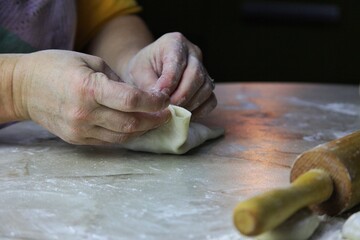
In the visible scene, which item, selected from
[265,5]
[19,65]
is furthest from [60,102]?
[265,5]

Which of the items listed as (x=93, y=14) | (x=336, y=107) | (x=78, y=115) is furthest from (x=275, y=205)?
(x=93, y=14)

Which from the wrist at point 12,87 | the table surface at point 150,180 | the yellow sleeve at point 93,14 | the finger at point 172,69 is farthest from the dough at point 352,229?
the yellow sleeve at point 93,14

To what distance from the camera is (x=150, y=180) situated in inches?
39.2

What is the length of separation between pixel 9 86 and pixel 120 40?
1.81 ft

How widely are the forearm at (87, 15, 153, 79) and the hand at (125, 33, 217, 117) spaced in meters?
0.18

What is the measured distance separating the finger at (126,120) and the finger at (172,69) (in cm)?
9

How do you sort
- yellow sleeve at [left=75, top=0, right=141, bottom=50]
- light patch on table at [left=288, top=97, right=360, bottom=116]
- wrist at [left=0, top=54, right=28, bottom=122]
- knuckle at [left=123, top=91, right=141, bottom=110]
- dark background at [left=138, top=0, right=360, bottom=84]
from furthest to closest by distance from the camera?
dark background at [left=138, top=0, right=360, bottom=84], yellow sleeve at [left=75, top=0, right=141, bottom=50], light patch on table at [left=288, top=97, right=360, bottom=116], wrist at [left=0, top=54, right=28, bottom=122], knuckle at [left=123, top=91, right=141, bottom=110]

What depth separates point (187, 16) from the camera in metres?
3.68

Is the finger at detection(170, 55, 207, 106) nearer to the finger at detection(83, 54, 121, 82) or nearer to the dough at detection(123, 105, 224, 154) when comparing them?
the dough at detection(123, 105, 224, 154)

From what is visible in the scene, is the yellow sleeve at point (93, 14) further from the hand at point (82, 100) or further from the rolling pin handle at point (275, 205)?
the rolling pin handle at point (275, 205)

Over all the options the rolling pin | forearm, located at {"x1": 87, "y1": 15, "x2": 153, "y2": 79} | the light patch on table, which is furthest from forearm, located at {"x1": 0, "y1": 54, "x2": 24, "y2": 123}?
the light patch on table

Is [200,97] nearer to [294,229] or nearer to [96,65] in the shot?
[96,65]

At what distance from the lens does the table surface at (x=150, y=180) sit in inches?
32.1

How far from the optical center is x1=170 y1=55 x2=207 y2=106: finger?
3.91 feet
